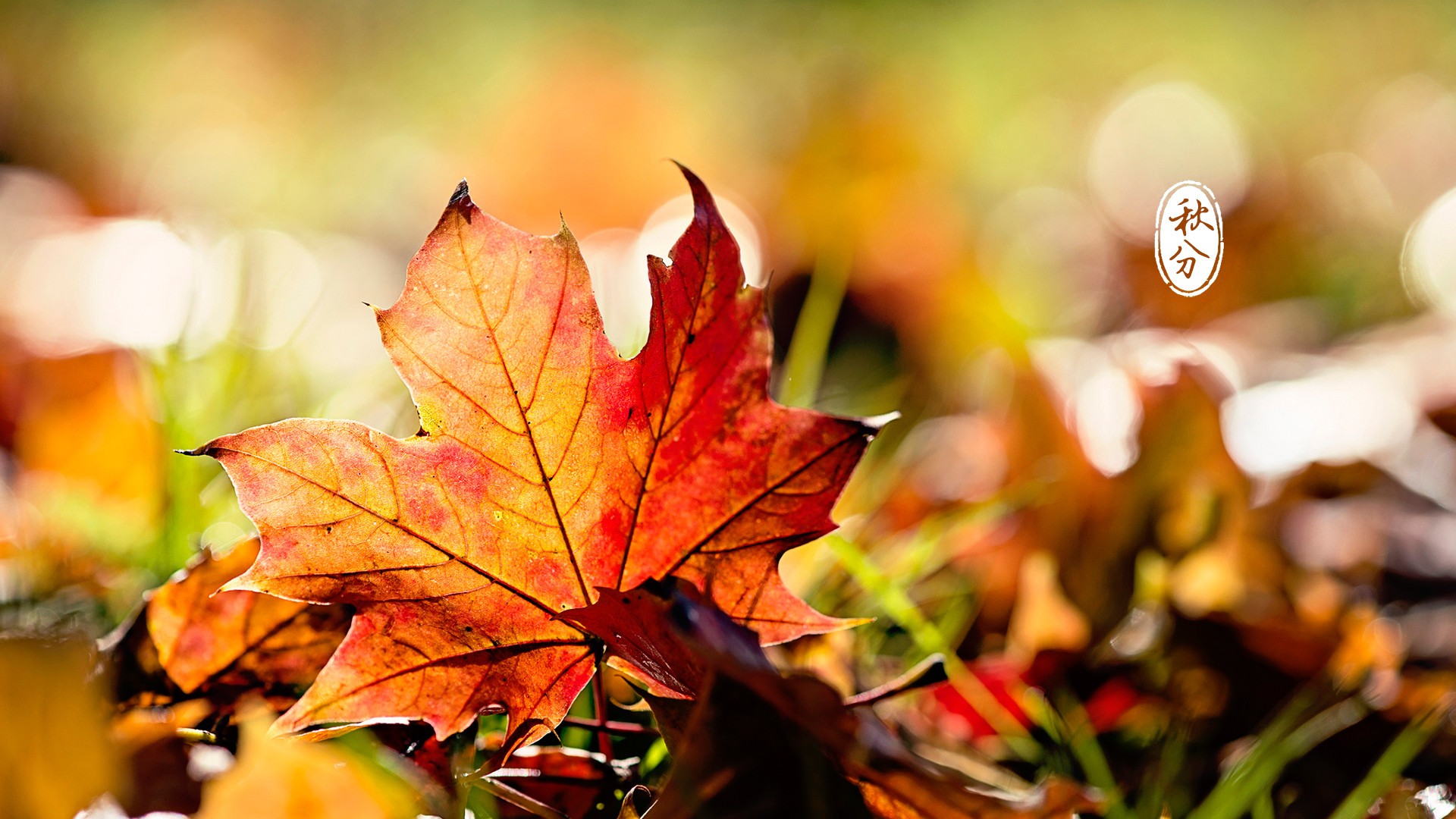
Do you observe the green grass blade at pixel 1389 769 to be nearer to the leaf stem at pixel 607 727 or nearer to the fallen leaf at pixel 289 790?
the leaf stem at pixel 607 727

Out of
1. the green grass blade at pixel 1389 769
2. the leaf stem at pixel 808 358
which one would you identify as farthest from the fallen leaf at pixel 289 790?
the green grass blade at pixel 1389 769

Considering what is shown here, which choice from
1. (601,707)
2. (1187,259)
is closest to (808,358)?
(1187,259)

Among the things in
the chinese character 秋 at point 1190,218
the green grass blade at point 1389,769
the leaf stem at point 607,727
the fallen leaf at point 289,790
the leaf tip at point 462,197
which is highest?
the leaf tip at point 462,197

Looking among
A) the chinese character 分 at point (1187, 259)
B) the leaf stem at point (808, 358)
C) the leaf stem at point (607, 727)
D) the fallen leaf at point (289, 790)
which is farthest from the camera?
the leaf stem at point (808, 358)

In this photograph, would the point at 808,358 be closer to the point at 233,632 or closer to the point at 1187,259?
the point at 1187,259

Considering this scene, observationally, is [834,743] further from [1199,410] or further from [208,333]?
[208,333]
